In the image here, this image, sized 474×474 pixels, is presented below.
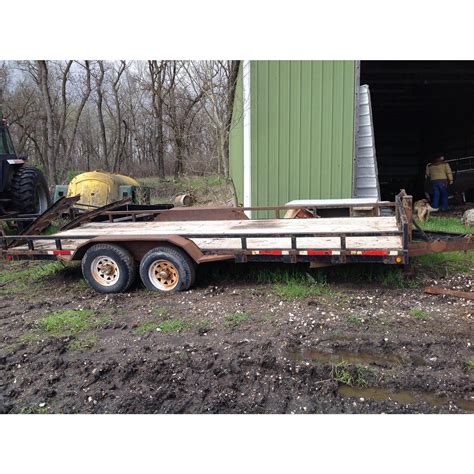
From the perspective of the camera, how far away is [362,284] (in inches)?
207

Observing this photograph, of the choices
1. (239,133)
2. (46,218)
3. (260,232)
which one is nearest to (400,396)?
(260,232)

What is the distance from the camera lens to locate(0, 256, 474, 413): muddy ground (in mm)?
2893

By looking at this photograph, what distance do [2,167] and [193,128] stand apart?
701 inches

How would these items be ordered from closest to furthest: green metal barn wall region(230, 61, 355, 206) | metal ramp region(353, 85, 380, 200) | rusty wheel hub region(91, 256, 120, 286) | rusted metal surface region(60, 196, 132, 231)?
rusty wheel hub region(91, 256, 120, 286), rusted metal surface region(60, 196, 132, 231), green metal barn wall region(230, 61, 355, 206), metal ramp region(353, 85, 380, 200)

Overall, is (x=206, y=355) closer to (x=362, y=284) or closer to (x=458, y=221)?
(x=362, y=284)

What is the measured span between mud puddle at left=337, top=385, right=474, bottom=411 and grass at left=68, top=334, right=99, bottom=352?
2.27 m

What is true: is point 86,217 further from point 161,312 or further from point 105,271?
point 161,312

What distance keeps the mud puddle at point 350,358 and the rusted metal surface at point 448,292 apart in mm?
1672

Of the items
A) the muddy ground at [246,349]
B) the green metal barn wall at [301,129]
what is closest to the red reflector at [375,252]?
the muddy ground at [246,349]

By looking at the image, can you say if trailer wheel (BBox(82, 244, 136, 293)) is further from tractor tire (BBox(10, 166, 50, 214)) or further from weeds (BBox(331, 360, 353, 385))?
tractor tire (BBox(10, 166, 50, 214))

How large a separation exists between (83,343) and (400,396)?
2772mm

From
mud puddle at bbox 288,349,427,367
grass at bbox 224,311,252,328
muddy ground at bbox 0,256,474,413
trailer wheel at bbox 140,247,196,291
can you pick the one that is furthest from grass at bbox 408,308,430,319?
trailer wheel at bbox 140,247,196,291

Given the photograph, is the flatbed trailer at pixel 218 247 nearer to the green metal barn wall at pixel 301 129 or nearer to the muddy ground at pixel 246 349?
the muddy ground at pixel 246 349

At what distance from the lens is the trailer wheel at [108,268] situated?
5191mm
